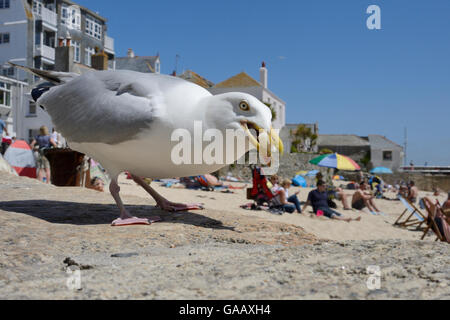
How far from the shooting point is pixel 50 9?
29703 millimetres

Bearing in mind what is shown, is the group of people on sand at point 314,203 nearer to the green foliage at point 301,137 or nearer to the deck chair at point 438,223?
the deck chair at point 438,223

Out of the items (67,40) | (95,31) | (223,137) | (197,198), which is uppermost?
(95,31)

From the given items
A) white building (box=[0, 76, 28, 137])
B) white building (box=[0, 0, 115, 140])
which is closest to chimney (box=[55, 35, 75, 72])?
white building (box=[0, 0, 115, 140])

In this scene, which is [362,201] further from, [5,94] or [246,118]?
[5,94]

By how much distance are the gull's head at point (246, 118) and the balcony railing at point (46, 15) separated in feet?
96.8

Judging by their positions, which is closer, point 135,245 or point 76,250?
point 76,250

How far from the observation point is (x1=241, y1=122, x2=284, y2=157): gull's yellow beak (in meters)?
3.14

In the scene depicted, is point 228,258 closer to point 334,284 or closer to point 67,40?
point 334,284

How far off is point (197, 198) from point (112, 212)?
28.2 feet

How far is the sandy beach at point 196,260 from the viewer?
173 centimetres

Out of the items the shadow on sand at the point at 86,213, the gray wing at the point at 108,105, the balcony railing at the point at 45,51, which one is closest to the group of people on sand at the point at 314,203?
the shadow on sand at the point at 86,213

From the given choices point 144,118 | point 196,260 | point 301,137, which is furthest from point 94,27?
point 196,260

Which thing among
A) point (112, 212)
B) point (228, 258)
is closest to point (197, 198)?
point (112, 212)

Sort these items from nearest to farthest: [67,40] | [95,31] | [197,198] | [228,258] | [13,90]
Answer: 1. [228,258]
2. [67,40]
3. [197,198]
4. [13,90]
5. [95,31]
